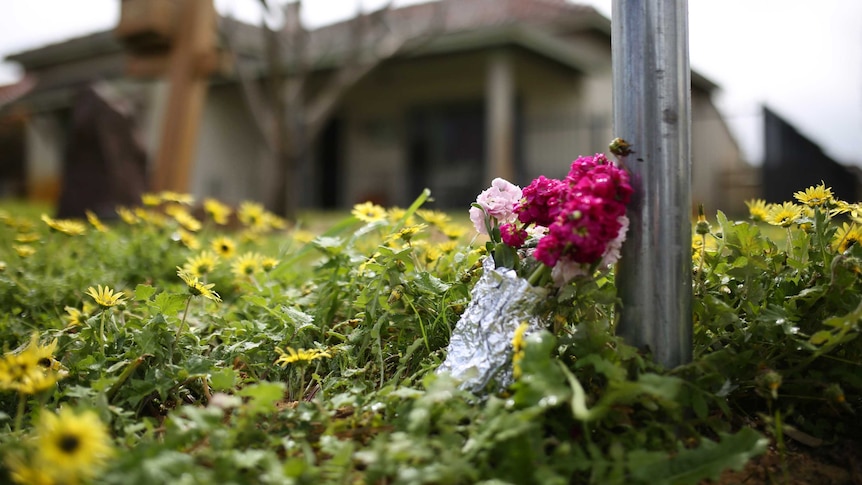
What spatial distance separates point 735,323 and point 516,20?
1003 cm

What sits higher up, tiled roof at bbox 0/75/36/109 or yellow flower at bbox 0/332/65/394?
tiled roof at bbox 0/75/36/109

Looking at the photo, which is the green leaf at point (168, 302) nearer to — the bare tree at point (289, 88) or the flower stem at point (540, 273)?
the flower stem at point (540, 273)

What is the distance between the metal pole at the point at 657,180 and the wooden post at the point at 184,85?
5482 millimetres

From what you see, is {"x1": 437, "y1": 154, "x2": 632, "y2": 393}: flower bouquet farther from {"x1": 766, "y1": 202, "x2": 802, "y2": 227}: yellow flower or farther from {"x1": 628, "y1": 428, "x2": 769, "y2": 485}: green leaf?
{"x1": 766, "y1": 202, "x2": 802, "y2": 227}: yellow flower

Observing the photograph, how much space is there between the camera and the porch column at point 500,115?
11398 mm

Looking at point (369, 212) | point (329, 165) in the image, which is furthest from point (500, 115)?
point (369, 212)

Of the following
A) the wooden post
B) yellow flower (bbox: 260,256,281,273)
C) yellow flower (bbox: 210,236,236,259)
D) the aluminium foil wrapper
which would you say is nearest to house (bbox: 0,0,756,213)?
the wooden post

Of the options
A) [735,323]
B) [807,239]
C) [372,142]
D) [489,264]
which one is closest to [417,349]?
[489,264]

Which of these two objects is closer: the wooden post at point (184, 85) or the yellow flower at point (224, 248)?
the yellow flower at point (224, 248)

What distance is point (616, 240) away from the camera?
4.44 feet

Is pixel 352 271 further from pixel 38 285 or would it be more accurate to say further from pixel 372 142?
pixel 372 142

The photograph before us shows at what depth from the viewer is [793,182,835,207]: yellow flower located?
67.5 inches

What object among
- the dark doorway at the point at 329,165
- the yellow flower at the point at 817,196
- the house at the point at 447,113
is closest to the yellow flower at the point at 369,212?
the yellow flower at the point at 817,196

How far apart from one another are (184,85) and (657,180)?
585 cm
